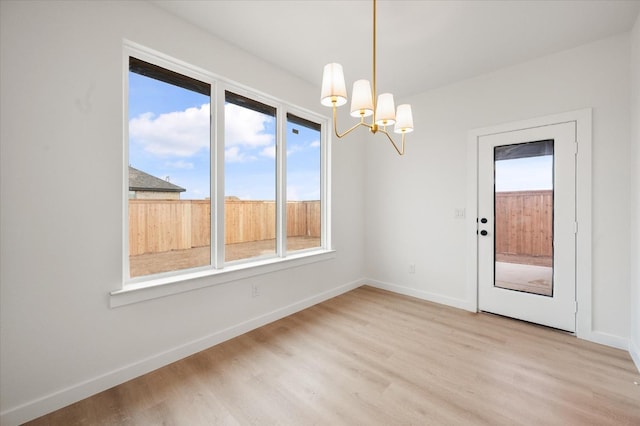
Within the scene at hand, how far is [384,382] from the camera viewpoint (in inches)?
75.0

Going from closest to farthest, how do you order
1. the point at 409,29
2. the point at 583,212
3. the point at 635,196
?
the point at 635,196
the point at 409,29
the point at 583,212

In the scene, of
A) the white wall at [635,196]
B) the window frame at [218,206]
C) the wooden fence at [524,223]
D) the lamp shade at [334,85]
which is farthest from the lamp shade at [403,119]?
the white wall at [635,196]

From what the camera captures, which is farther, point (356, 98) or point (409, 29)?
point (409, 29)

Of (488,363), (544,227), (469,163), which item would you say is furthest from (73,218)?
(544,227)

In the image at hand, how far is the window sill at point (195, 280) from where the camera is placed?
1913 millimetres

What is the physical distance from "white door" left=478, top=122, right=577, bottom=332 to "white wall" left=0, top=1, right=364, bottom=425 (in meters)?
3.20

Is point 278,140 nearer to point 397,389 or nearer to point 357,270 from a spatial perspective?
point 357,270

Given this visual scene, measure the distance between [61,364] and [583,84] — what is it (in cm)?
475

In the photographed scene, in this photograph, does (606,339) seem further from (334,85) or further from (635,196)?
(334,85)

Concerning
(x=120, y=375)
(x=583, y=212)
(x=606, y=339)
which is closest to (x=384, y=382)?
(x=120, y=375)


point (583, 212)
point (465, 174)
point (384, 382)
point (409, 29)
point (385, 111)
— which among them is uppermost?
point (409, 29)

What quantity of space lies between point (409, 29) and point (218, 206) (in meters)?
2.33

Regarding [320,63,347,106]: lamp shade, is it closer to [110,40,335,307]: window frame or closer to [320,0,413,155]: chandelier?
[320,0,413,155]: chandelier

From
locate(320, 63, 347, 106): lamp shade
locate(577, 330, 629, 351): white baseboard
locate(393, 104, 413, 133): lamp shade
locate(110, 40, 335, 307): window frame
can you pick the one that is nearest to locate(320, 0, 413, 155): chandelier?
locate(320, 63, 347, 106): lamp shade
